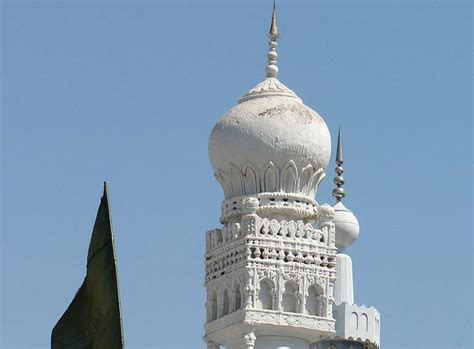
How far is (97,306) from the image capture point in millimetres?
29844

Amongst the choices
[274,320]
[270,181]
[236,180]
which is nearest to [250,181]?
[236,180]

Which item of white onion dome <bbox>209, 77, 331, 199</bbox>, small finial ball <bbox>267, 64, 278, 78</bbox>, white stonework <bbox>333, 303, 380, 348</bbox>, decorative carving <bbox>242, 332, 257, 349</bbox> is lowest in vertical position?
decorative carving <bbox>242, 332, 257, 349</bbox>

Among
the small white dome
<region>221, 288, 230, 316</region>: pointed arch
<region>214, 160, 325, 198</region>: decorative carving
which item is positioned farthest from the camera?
the small white dome

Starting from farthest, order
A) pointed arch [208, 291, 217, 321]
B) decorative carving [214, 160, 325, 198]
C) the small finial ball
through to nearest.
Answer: the small finial ball < pointed arch [208, 291, 217, 321] < decorative carving [214, 160, 325, 198]

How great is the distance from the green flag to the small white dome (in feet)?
101

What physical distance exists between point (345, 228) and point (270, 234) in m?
8.22

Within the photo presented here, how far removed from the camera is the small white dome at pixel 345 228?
6075cm

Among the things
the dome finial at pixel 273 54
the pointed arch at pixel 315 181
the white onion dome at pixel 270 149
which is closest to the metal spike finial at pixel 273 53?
the dome finial at pixel 273 54

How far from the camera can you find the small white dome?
199ft

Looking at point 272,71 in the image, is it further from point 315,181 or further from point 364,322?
point 364,322

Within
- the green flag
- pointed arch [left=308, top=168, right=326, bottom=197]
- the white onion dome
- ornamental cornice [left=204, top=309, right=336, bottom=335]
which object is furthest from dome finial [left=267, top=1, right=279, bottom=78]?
the green flag

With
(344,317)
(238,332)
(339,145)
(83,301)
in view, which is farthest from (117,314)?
(339,145)

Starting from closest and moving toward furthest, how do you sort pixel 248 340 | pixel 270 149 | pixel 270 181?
pixel 248 340
pixel 270 149
pixel 270 181

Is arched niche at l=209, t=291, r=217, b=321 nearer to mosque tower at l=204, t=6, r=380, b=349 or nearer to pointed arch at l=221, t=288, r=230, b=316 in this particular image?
mosque tower at l=204, t=6, r=380, b=349
